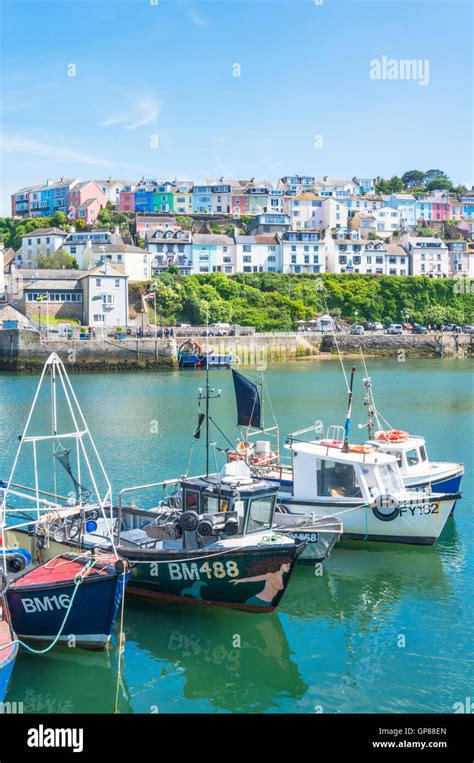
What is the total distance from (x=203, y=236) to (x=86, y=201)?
Result: 928 inches

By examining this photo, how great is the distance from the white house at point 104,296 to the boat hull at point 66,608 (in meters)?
64.0

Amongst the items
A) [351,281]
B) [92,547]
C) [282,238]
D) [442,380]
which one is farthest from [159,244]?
[92,547]

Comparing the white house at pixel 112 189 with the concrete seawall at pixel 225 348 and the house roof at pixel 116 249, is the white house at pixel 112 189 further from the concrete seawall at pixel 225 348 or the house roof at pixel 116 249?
the concrete seawall at pixel 225 348

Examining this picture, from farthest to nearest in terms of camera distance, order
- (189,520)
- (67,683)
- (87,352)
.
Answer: (87,352)
(189,520)
(67,683)

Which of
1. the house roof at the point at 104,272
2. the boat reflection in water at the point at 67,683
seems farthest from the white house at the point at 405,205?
the boat reflection in water at the point at 67,683

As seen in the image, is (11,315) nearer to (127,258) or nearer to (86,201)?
(127,258)

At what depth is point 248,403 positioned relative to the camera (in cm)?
1905

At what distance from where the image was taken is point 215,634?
1434cm

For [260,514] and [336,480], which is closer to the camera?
[260,514]

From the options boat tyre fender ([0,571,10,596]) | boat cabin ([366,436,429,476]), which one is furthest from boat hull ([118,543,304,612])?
boat cabin ([366,436,429,476])

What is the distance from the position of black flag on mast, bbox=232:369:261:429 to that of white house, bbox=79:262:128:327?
58278 millimetres

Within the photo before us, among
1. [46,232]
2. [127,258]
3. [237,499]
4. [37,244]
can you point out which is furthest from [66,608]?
[37,244]

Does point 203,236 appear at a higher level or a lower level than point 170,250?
higher

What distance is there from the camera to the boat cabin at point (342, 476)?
59.9 ft
